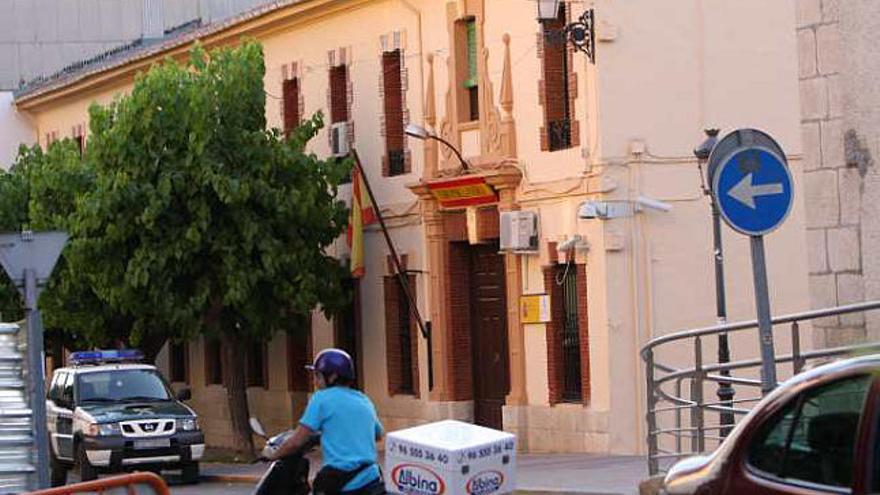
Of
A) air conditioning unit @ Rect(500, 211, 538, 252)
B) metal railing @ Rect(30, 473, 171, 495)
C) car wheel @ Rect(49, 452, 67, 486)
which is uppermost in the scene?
air conditioning unit @ Rect(500, 211, 538, 252)

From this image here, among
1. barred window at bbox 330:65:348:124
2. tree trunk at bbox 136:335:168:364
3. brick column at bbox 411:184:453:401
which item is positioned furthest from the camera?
tree trunk at bbox 136:335:168:364

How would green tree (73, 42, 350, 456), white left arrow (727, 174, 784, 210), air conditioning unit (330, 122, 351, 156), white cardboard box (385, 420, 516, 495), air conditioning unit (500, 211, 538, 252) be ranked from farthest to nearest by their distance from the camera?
1. air conditioning unit (330, 122, 351, 156)
2. green tree (73, 42, 350, 456)
3. air conditioning unit (500, 211, 538, 252)
4. white left arrow (727, 174, 784, 210)
5. white cardboard box (385, 420, 516, 495)

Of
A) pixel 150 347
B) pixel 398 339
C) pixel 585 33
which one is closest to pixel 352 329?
pixel 398 339

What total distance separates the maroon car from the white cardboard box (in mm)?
2312

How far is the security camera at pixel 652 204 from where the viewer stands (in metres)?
28.2

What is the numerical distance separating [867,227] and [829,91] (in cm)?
113

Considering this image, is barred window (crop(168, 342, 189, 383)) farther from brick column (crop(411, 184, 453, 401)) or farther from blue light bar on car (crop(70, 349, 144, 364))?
brick column (crop(411, 184, 453, 401))

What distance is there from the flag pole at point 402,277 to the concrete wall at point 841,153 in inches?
670

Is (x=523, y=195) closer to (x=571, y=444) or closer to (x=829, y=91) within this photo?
(x=571, y=444)

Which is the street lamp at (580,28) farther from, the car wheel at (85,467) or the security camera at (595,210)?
the car wheel at (85,467)

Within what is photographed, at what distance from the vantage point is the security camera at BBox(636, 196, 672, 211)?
2817 cm

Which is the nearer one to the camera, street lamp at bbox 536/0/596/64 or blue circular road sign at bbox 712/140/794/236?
blue circular road sign at bbox 712/140/794/236

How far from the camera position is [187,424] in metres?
30.1

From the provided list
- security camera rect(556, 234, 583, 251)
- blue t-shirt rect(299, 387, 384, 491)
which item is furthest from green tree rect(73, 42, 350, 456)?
blue t-shirt rect(299, 387, 384, 491)
